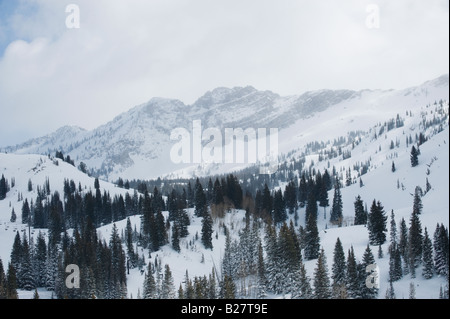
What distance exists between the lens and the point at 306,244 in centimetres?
9044

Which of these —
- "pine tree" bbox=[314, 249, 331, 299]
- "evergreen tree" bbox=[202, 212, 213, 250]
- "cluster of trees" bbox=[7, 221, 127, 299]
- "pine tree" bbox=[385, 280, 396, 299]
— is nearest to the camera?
"pine tree" bbox=[314, 249, 331, 299]

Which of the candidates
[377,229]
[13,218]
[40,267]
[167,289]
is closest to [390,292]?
[377,229]

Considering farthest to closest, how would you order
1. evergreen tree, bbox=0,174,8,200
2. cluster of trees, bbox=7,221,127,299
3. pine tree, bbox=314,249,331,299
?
evergreen tree, bbox=0,174,8,200, cluster of trees, bbox=7,221,127,299, pine tree, bbox=314,249,331,299

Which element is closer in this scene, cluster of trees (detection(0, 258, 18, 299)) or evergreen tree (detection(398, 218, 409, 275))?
evergreen tree (detection(398, 218, 409, 275))

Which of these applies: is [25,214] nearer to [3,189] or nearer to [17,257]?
[3,189]

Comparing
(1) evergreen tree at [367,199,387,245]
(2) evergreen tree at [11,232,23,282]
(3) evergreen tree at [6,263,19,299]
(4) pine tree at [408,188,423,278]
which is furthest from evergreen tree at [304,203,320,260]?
(2) evergreen tree at [11,232,23,282]

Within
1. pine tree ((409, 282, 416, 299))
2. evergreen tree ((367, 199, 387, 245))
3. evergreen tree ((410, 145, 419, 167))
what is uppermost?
evergreen tree ((410, 145, 419, 167))

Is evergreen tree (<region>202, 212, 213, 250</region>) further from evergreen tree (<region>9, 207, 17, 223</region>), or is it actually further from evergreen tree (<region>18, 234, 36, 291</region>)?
evergreen tree (<region>9, 207, 17, 223</region>)

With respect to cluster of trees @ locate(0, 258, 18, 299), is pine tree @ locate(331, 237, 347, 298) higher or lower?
higher

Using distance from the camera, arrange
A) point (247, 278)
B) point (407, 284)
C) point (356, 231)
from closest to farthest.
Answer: point (407, 284) < point (247, 278) < point (356, 231)

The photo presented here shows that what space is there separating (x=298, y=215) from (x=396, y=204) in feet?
146
